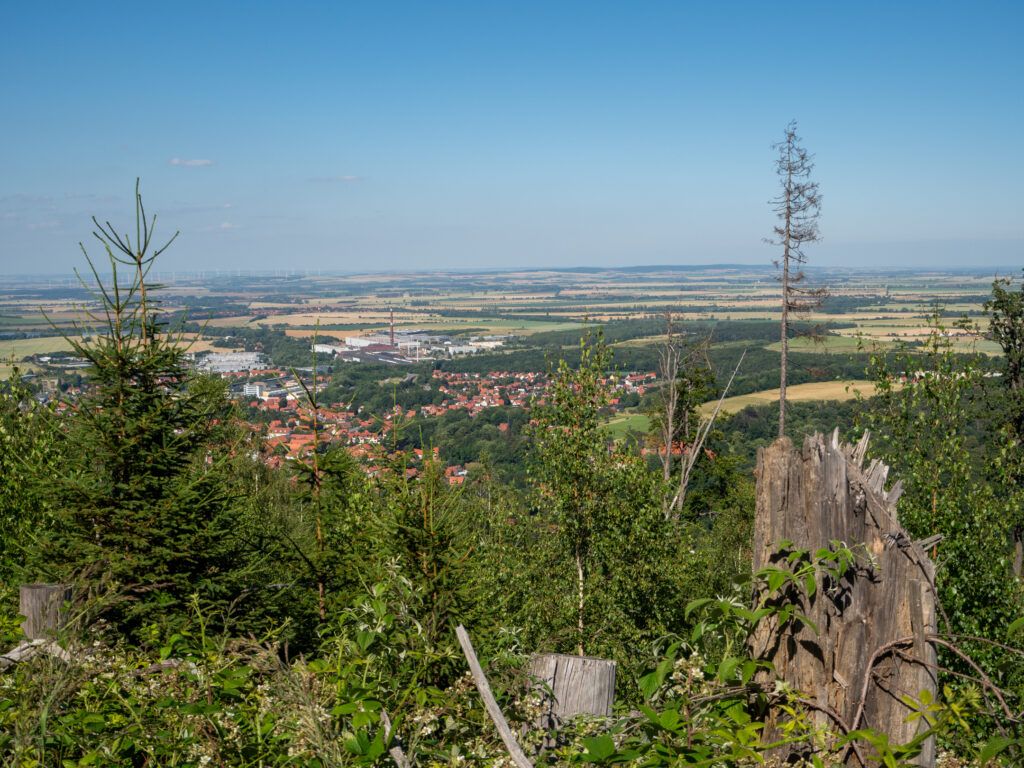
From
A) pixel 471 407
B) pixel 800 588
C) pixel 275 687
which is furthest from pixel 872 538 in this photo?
pixel 471 407

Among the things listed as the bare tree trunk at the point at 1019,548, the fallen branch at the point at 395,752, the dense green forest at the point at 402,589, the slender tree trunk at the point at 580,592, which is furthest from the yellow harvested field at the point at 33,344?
the fallen branch at the point at 395,752

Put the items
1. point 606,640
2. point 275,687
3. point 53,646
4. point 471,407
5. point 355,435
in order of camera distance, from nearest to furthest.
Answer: point 275,687 < point 53,646 < point 355,435 < point 606,640 < point 471,407

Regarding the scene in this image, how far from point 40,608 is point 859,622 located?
3.72m

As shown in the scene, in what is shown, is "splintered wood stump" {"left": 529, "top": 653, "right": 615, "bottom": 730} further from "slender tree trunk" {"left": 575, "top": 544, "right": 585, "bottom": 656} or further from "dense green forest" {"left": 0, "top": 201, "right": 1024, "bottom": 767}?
"slender tree trunk" {"left": 575, "top": 544, "right": 585, "bottom": 656}

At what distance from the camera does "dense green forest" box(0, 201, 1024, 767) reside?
2334 millimetres

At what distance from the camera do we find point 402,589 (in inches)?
116

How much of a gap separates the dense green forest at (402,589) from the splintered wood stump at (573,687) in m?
0.07

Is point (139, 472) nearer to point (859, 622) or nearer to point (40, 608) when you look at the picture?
point (40, 608)

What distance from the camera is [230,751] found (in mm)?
2428

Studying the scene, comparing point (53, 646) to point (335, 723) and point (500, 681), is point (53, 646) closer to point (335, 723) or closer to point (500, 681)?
point (335, 723)

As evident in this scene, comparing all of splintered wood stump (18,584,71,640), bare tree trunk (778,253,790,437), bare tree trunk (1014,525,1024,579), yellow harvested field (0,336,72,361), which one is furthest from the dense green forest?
yellow harvested field (0,336,72,361)

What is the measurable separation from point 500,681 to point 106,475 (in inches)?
168

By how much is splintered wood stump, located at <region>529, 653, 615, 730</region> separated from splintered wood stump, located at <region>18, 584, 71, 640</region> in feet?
8.21

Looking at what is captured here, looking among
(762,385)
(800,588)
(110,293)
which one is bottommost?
(762,385)
